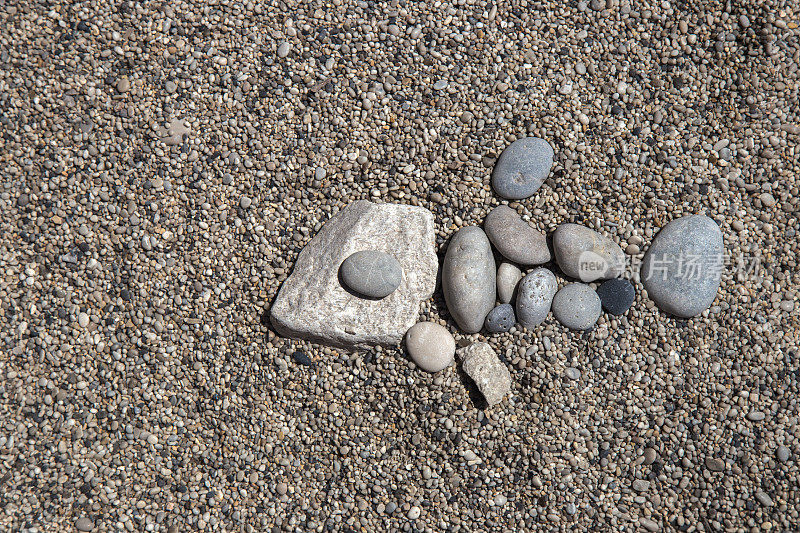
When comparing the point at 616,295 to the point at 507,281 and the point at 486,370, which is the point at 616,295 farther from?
the point at 486,370

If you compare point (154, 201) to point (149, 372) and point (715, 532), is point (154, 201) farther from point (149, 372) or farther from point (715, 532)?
point (715, 532)

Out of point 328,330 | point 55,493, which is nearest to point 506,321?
point 328,330

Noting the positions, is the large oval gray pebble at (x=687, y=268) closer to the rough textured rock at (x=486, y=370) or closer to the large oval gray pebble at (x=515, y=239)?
the large oval gray pebble at (x=515, y=239)

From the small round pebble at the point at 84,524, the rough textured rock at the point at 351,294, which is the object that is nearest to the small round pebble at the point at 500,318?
the rough textured rock at the point at 351,294

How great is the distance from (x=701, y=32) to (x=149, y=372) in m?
3.61

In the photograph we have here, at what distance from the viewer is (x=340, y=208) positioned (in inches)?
123

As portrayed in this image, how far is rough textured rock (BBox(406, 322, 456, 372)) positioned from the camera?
2.89m

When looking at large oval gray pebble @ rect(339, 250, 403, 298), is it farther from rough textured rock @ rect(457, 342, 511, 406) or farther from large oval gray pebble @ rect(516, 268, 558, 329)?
large oval gray pebble @ rect(516, 268, 558, 329)

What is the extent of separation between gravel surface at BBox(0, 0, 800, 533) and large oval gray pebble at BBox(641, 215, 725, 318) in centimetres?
10

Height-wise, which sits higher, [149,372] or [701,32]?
[701,32]

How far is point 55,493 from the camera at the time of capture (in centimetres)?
289

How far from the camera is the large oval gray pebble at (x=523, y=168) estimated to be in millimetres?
3016

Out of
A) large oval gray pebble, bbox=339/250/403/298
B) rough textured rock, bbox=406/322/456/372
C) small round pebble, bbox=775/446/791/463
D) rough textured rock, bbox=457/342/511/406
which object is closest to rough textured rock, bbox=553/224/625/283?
rough textured rock, bbox=457/342/511/406

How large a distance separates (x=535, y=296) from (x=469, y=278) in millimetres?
357
